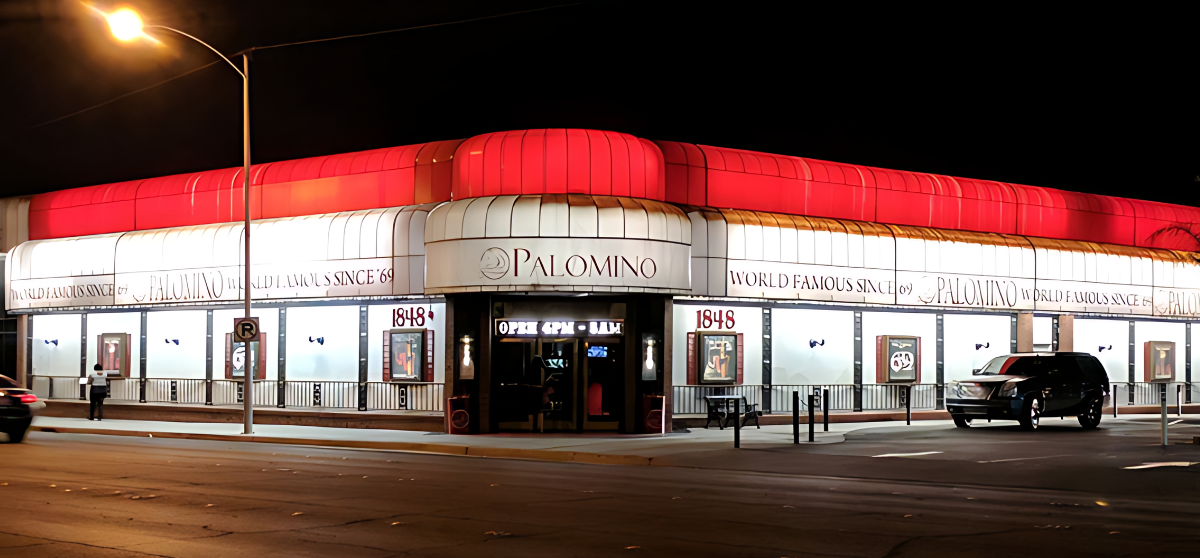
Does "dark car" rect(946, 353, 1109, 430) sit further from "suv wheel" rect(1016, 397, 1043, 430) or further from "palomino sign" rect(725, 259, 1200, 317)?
"palomino sign" rect(725, 259, 1200, 317)

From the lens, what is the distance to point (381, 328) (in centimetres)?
3009

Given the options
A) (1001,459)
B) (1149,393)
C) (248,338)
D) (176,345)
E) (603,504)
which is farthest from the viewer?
(1149,393)

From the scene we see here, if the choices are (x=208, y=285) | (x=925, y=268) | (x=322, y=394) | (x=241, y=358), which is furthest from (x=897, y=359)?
(x=208, y=285)

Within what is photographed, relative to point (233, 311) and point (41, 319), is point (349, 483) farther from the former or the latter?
point (41, 319)

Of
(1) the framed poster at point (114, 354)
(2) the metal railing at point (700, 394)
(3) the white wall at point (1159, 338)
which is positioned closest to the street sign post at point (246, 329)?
(2) the metal railing at point (700, 394)

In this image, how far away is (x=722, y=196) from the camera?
95.3ft

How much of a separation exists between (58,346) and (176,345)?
569cm

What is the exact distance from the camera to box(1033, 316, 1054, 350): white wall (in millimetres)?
35500

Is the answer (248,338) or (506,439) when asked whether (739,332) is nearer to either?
(506,439)

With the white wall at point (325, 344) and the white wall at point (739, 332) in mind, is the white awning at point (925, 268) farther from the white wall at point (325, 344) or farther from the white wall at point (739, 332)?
the white wall at point (325, 344)

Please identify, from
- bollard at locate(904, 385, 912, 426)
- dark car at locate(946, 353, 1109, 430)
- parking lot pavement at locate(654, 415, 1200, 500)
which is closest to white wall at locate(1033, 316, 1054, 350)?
dark car at locate(946, 353, 1109, 430)

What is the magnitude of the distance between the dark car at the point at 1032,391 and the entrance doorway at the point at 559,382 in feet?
29.0

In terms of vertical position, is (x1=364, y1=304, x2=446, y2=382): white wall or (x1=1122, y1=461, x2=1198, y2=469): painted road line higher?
(x1=364, y1=304, x2=446, y2=382): white wall

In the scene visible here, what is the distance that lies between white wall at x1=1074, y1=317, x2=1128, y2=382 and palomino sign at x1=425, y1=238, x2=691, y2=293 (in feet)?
59.7
